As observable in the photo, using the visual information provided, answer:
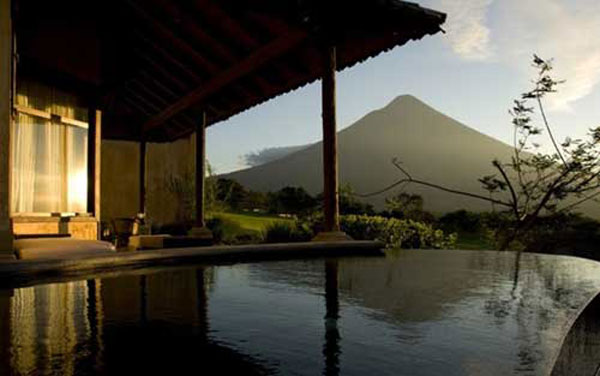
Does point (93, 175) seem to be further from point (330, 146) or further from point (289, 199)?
point (289, 199)

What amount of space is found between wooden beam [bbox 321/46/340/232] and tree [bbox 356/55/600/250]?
23.5 ft

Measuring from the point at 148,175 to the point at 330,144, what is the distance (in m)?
12.3

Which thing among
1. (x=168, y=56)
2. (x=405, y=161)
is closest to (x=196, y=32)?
(x=168, y=56)

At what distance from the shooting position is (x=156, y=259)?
7902 millimetres

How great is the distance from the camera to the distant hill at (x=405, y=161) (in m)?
57.7

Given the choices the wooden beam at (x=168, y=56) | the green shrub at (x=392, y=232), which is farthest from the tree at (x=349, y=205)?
the wooden beam at (x=168, y=56)

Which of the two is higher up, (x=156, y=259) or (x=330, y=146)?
(x=330, y=146)

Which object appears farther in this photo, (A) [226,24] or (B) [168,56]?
(B) [168,56]

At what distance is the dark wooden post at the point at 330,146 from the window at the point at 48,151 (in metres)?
6.28

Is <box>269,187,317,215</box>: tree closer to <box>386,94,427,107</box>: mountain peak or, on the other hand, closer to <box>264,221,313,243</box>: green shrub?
<box>264,221,313,243</box>: green shrub

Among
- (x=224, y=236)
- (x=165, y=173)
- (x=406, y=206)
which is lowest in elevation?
(x=224, y=236)

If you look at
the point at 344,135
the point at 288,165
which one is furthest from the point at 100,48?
the point at 344,135

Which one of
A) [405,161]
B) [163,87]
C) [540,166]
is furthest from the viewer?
[405,161]

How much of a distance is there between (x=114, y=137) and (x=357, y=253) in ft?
40.1
